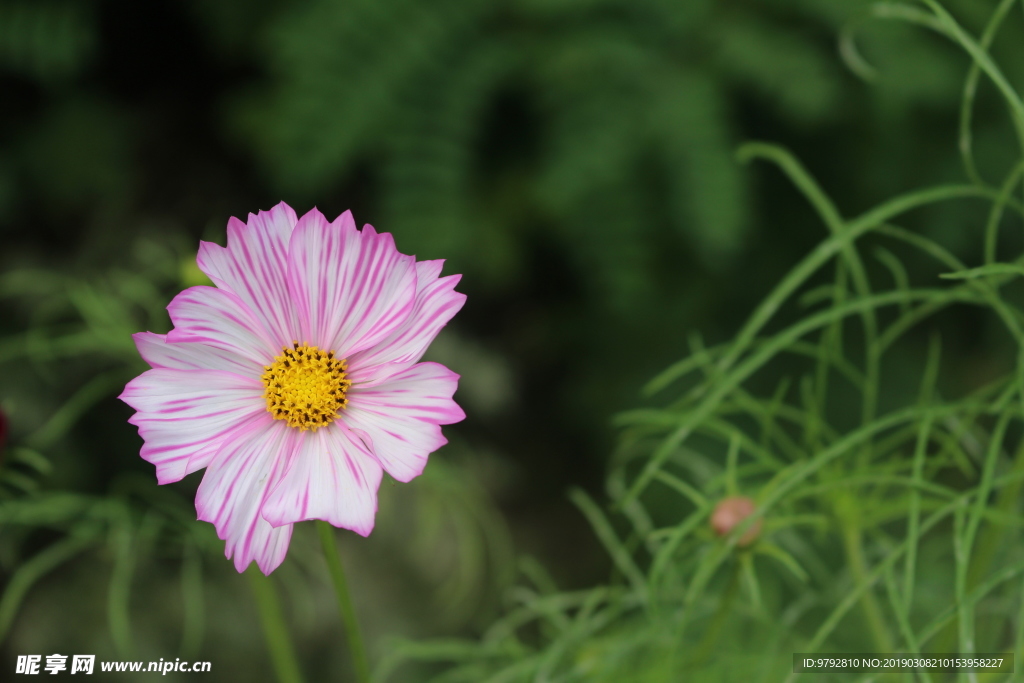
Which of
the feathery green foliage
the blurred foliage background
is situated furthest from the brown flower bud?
the blurred foliage background

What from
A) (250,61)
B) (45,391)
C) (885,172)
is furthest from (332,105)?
(885,172)

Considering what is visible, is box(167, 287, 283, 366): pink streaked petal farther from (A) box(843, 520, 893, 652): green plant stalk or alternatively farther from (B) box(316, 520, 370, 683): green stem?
(A) box(843, 520, 893, 652): green plant stalk

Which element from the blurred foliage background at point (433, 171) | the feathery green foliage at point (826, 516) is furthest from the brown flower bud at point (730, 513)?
the blurred foliage background at point (433, 171)

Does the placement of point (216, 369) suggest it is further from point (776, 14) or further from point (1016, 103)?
point (776, 14)

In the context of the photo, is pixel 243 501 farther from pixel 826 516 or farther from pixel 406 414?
pixel 826 516

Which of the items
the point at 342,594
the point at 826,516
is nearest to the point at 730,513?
the point at 826,516

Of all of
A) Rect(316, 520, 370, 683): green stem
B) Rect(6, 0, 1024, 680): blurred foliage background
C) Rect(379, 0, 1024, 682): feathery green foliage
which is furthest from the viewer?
Rect(6, 0, 1024, 680): blurred foliage background
